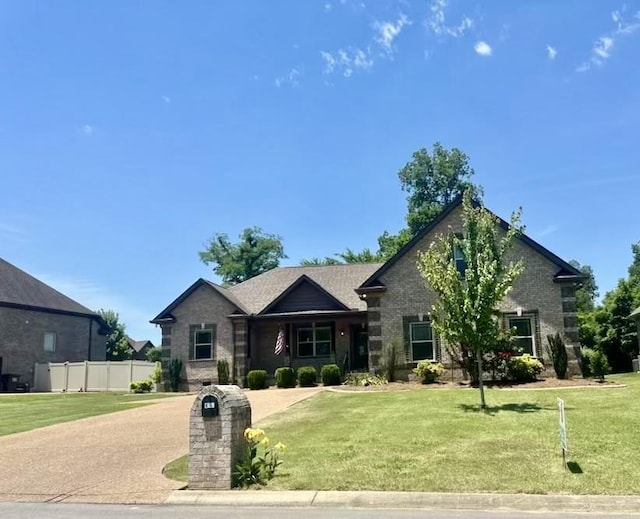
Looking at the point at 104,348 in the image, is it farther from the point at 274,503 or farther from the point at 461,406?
the point at 274,503

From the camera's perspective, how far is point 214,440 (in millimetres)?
9797

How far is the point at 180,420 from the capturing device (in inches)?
663

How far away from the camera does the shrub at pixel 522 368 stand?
22000 millimetres

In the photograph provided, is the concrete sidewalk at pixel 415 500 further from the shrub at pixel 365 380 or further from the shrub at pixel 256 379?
the shrub at pixel 256 379

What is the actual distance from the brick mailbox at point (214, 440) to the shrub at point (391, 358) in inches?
603

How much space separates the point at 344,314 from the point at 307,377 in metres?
3.64

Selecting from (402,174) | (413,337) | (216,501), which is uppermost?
(402,174)

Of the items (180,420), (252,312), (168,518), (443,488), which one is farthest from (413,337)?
(168,518)

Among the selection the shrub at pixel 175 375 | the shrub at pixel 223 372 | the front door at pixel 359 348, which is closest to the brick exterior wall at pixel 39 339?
the shrub at pixel 175 375

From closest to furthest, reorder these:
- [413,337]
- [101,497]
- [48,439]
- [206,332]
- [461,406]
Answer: [101,497] → [48,439] → [461,406] → [413,337] → [206,332]

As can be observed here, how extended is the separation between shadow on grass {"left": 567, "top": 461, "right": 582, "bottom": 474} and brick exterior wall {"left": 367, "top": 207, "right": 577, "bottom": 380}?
14.7 metres

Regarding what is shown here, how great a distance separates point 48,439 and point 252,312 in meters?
16.5

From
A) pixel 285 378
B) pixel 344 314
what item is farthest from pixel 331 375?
pixel 344 314

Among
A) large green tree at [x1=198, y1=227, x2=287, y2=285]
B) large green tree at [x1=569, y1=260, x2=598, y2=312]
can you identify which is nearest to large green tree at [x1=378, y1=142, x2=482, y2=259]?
large green tree at [x1=198, y1=227, x2=287, y2=285]
